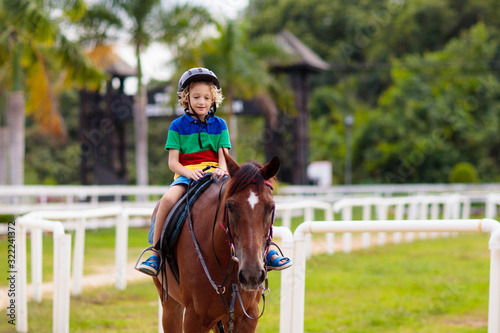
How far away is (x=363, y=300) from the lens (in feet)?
26.2

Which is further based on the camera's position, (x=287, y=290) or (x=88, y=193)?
(x=88, y=193)

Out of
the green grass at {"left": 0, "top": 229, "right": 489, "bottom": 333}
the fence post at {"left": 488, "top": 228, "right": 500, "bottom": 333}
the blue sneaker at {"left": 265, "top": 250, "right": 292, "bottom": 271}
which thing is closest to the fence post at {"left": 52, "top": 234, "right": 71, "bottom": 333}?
the green grass at {"left": 0, "top": 229, "right": 489, "bottom": 333}

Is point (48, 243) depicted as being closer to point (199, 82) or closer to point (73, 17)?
point (73, 17)

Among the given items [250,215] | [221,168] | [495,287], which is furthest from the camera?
[221,168]

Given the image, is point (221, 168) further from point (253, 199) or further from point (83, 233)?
point (83, 233)

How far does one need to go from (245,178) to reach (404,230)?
149cm

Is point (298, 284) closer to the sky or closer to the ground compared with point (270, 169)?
closer to the ground

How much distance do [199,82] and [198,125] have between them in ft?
0.96

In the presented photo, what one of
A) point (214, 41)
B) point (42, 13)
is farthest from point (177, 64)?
point (42, 13)

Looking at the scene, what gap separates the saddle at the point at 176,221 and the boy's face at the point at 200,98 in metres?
0.46

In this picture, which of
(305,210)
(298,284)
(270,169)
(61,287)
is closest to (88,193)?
(305,210)

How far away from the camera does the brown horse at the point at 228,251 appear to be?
3.20 m

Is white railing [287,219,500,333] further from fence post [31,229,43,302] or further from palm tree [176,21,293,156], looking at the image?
palm tree [176,21,293,156]

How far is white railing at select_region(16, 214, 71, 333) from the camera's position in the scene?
5695mm
